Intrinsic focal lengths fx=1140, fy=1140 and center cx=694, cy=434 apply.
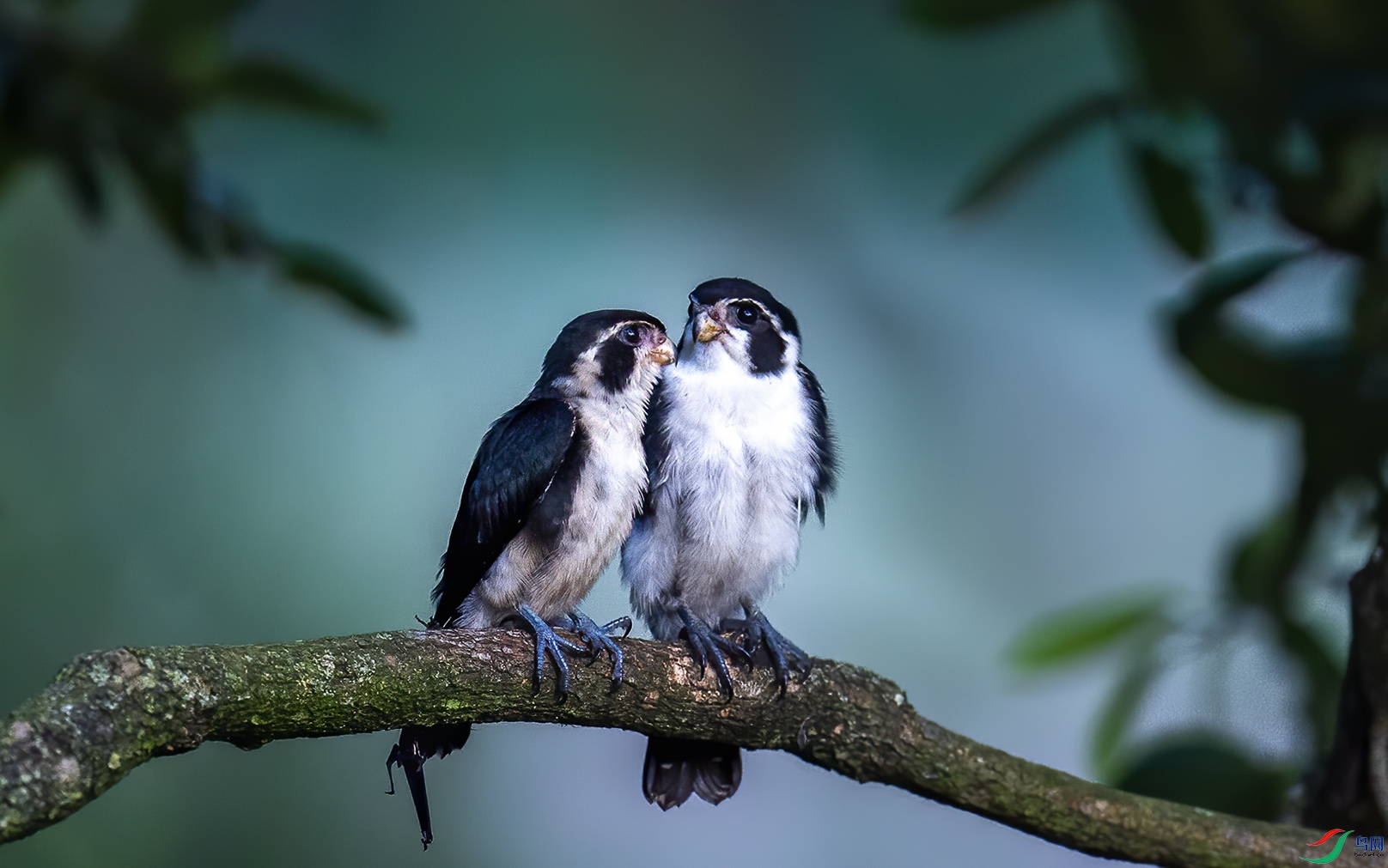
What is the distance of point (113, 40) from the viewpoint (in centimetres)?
140

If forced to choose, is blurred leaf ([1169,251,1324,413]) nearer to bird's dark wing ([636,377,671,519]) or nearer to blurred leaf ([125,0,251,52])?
bird's dark wing ([636,377,671,519])

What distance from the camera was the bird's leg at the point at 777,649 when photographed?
1.23 metres

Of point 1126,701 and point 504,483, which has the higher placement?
point 504,483

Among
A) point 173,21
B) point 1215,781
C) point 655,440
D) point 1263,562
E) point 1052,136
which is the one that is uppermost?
point 173,21

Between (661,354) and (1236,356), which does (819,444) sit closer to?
(661,354)

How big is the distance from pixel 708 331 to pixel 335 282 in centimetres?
43

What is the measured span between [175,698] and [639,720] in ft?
1.53

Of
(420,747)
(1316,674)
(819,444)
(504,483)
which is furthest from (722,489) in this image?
(1316,674)

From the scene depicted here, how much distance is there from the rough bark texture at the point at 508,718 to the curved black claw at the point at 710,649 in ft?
0.04

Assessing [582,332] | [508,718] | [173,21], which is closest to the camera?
[508,718]

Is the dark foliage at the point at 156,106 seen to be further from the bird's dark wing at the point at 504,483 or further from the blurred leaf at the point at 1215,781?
the blurred leaf at the point at 1215,781

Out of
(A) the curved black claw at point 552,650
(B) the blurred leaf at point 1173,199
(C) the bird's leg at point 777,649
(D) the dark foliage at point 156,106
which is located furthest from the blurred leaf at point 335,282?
(B) the blurred leaf at point 1173,199

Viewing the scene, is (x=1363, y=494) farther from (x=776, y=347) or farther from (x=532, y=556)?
(x=532, y=556)

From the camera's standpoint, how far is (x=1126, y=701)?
5.35 feet
